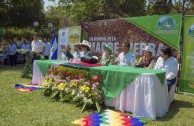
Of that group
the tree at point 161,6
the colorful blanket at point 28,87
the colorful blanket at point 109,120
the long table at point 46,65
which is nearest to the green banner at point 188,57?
the long table at point 46,65

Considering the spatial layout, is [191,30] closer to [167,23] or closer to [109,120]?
[167,23]

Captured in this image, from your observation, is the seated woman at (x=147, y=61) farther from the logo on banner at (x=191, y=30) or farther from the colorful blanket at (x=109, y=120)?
the colorful blanket at (x=109, y=120)

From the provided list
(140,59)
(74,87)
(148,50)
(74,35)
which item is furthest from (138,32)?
(74,87)

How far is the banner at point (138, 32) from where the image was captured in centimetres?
765

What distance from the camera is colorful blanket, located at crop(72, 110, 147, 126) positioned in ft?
15.5

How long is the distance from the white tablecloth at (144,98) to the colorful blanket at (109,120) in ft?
0.78

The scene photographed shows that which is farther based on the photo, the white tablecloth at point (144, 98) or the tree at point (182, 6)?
the tree at point (182, 6)

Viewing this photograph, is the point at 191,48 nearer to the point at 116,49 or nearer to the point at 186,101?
the point at 186,101

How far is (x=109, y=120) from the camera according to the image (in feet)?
16.1

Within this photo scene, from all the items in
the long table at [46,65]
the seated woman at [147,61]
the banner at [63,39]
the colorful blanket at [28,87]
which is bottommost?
the colorful blanket at [28,87]

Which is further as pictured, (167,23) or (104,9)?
(104,9)

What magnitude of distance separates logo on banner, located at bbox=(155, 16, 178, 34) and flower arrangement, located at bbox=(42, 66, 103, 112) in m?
3.13

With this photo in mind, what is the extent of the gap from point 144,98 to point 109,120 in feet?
2.70

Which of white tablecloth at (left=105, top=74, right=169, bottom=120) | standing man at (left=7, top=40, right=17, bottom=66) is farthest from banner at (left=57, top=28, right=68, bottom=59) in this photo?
white tablecloth at (left=105, top=74, right=169, bottom=120)
